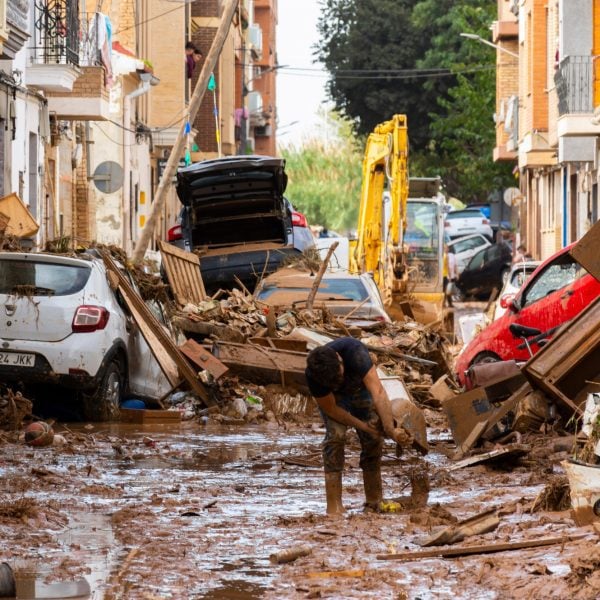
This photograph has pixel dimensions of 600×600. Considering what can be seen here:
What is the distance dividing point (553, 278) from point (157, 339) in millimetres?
4356

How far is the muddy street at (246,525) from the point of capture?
8.12m

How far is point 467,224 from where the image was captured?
66.9 m

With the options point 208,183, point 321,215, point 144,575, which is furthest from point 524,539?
point 321,215

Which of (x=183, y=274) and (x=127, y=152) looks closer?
(x=183, y=274)

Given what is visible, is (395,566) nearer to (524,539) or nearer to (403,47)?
(524,539)

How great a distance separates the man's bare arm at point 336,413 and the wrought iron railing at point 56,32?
21.7 meters

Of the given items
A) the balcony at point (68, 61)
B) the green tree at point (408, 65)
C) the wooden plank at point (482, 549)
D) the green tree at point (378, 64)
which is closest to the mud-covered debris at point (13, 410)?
the wooden plank at point (482, 549)

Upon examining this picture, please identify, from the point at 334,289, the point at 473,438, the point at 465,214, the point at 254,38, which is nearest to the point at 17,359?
the point at 473,438

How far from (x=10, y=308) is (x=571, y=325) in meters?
5.52

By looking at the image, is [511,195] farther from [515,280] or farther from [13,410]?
[13,410]

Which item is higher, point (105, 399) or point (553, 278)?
point (553, 278)

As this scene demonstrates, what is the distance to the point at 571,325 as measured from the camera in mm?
13836

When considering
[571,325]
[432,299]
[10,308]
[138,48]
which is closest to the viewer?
[571,325]

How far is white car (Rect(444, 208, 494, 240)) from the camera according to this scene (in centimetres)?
6538
